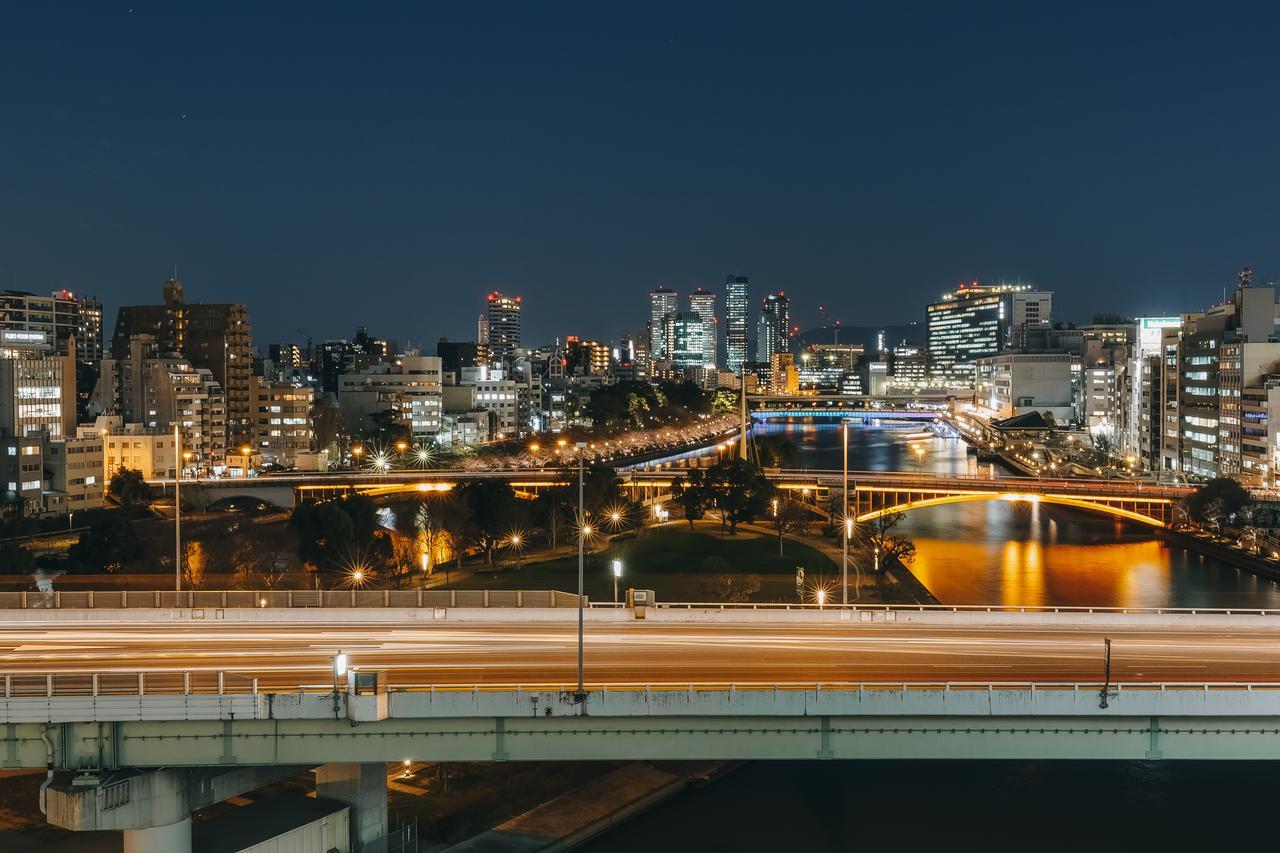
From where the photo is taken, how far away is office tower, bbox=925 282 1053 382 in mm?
107369

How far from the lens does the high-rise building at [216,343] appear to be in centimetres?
4172

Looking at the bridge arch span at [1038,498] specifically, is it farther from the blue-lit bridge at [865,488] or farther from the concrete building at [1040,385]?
the concrete building at [1040,385]

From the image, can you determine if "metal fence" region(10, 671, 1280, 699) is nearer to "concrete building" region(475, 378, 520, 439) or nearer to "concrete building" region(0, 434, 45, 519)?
"concrete building" region(0, 434, 45, 519)

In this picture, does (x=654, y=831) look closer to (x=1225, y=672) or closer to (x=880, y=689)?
(x=880, y=689)

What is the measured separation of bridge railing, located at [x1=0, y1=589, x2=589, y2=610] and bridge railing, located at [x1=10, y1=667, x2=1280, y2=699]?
3.11 metres

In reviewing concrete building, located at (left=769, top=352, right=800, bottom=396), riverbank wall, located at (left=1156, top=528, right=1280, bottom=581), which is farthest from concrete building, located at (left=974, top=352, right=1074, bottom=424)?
concrete building, located at (left=769, top=352, right=800, bottom=396)

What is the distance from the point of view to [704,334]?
17450cm

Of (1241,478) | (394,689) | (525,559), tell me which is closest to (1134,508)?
(1241,478)

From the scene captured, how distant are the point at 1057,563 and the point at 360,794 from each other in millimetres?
20135

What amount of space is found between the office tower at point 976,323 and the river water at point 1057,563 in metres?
71.4

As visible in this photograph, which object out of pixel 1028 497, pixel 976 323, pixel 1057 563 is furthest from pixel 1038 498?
pixel 976 323

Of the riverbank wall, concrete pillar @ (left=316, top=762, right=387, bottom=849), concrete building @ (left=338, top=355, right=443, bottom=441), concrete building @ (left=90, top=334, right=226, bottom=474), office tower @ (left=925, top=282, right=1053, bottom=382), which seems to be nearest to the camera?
concrete pillar @ (left=316, top=762, right=387, bottom=849)

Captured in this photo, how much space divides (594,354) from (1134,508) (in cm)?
8109

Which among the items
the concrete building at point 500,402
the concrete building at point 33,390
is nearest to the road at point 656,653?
the concrete building at point 33,390
